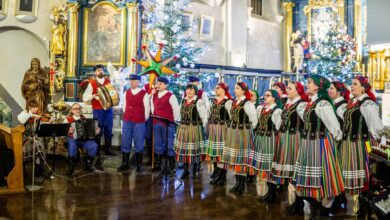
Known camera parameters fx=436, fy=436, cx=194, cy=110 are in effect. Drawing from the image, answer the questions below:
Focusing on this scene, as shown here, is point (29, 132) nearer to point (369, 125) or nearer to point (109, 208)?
point (109, 208)

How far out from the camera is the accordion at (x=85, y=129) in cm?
822

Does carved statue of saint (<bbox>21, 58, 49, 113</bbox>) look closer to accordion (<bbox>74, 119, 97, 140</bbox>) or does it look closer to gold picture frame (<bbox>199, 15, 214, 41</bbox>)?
accordion (<bbox>74, 119, 97, 140</bbox>)

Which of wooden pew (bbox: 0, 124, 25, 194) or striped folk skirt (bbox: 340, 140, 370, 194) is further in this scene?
wooden pew (bbox: 0, 124, 25, 194)

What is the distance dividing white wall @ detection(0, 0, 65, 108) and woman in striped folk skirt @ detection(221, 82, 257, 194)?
26.3 ft

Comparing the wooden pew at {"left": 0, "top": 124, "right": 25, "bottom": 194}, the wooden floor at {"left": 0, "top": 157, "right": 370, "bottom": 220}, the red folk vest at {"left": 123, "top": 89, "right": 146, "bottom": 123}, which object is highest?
the red folk vest at {"left": 123, "top": 89, "right": 146, "bottom": 123}

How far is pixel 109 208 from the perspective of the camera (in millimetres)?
5555

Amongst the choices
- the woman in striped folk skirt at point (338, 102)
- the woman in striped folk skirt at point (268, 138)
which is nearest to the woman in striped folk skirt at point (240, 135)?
the woman in striped folk skirt at point (268, 138)

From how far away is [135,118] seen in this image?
8477 mm

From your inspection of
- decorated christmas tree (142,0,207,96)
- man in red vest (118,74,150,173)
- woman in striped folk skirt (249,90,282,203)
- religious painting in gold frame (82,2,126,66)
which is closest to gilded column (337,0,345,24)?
decorated christmas tree (142,0,207,96)

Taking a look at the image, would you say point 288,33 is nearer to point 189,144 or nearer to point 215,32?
point 215,32

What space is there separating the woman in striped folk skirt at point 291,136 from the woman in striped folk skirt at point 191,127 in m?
2.11

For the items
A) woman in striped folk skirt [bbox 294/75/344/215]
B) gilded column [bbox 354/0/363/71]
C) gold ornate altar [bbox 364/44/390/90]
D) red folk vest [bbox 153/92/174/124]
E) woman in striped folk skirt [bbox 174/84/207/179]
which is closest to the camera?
woman in striped folk skirt [bbox 294/75/344/215]

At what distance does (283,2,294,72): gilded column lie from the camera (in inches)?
802

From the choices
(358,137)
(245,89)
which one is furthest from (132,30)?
(358,137)
